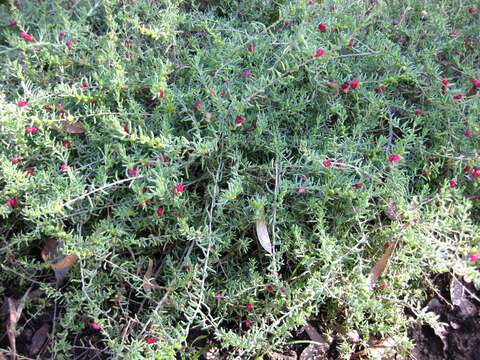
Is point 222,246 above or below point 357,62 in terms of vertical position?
below

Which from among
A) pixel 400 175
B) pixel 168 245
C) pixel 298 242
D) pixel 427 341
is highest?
pixel 400 175

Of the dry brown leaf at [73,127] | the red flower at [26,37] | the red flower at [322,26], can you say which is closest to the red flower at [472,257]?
the red flower at [322,26]

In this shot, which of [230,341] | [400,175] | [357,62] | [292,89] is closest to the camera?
[230,341]

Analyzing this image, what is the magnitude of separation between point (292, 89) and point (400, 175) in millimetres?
583

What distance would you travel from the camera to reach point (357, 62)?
2391mm

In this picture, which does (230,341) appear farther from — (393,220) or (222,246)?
(393,220)

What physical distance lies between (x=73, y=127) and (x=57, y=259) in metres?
0.56

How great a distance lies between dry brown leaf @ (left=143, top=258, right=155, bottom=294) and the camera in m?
1.95

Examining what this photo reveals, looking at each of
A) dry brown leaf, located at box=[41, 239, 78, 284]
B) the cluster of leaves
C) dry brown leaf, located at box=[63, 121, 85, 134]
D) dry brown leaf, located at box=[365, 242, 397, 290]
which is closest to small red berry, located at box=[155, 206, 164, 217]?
the cluster of leaves

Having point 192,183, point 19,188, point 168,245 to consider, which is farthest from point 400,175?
point 19,188

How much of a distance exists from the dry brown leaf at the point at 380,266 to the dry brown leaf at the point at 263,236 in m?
0.41

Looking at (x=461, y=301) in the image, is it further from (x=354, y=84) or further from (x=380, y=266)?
(x=354, y=84)

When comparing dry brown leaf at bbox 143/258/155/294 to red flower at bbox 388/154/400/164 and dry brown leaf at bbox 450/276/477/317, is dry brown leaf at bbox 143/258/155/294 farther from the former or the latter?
dry brown leaf at bbox 450/276/477/317

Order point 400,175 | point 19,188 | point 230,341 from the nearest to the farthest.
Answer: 1. point 230,341
2. point 19,188
3. point 400,175
